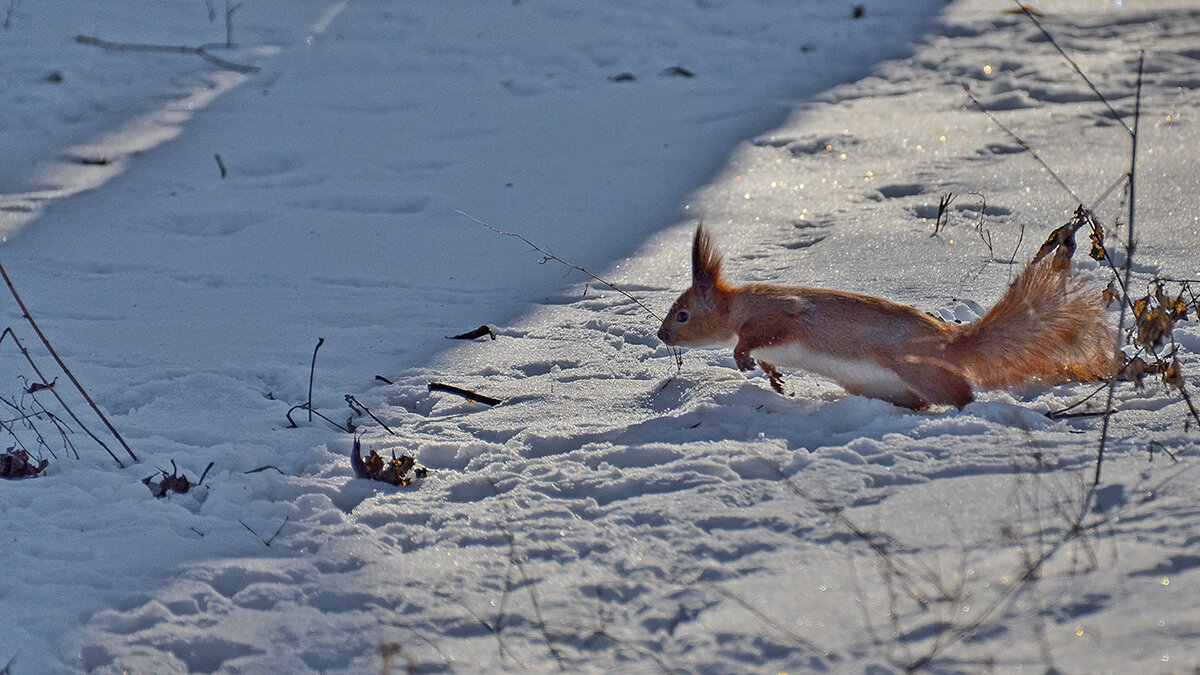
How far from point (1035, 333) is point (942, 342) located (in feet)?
0.98

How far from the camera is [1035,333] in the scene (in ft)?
11.5

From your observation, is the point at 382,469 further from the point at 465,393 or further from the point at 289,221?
the point at 289,221

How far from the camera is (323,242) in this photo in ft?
18.1

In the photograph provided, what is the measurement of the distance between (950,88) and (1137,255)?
284cm

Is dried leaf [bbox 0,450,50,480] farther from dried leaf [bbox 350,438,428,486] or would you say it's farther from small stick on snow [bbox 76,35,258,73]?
small stick on snow [bbox 76,35,258,73]

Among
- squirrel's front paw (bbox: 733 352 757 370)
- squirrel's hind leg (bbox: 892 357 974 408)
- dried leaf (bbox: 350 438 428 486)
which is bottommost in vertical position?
dried leaf (bbox: 350 438 428 486)

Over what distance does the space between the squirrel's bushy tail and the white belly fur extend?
0.72ft

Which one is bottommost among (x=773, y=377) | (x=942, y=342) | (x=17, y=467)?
(x=17, y=467)

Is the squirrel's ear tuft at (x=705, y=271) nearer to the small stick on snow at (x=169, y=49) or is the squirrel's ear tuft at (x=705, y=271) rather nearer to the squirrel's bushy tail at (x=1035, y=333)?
the squirrel's bushy tail at (x=1035, y=333)

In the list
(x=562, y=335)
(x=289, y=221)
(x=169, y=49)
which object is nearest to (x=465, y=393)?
(x=562, y=335)

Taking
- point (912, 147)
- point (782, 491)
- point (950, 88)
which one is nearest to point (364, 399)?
point (782, 491)

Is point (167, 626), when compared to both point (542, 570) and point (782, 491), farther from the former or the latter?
point (782, 491)

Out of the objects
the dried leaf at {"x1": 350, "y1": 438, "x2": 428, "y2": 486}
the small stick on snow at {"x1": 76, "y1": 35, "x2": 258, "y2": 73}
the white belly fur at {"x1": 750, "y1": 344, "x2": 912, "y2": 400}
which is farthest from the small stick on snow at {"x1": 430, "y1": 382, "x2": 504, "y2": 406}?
the small stick on snow at {"x1": 76, "y1": 35, "x2": 258, "y2": 73}

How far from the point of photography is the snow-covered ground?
2477 millimetres
